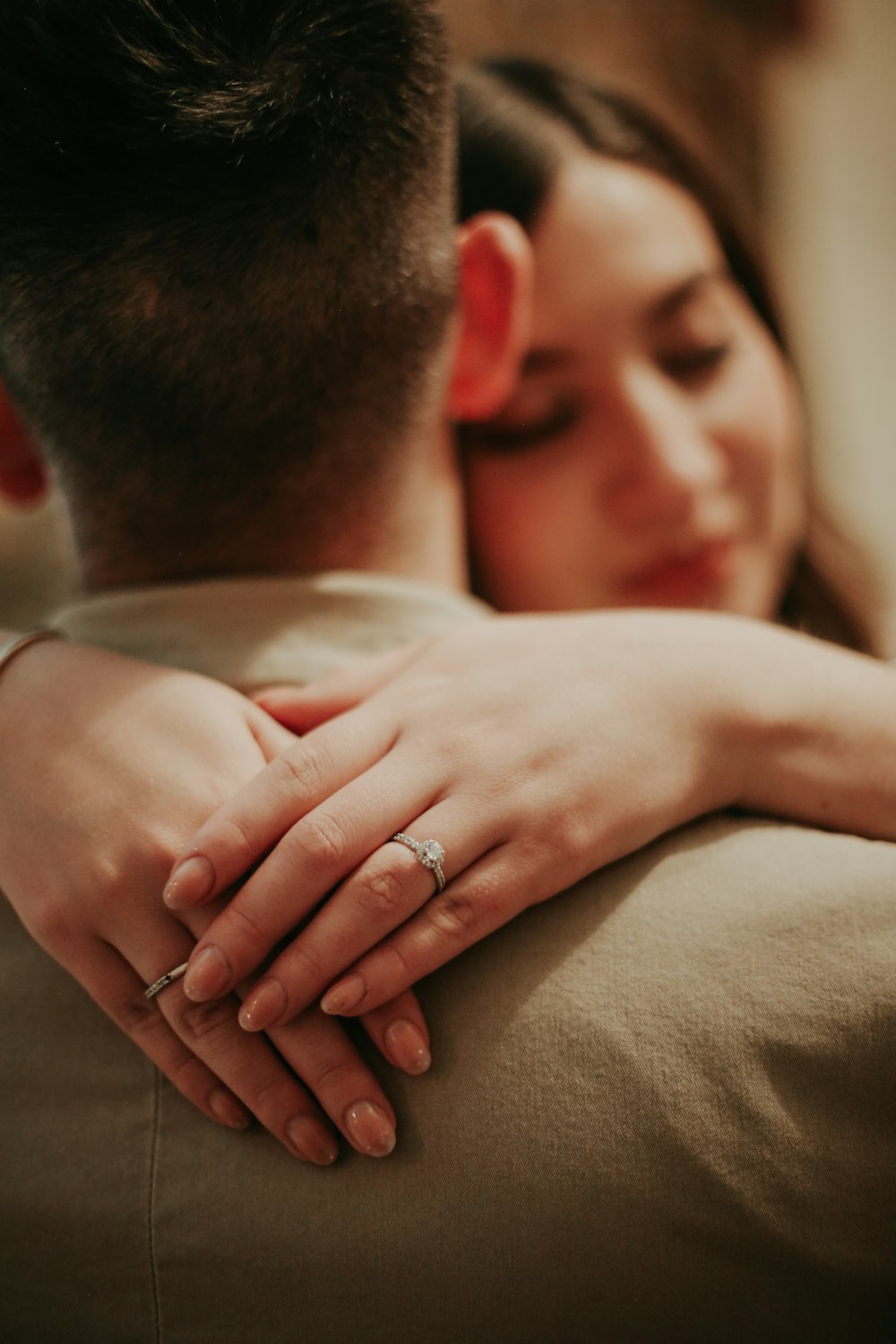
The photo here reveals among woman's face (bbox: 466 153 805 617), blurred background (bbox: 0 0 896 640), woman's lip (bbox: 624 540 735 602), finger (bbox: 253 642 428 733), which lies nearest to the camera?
finger (bbox: 253 642 428 733)

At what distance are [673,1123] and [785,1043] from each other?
84 millimetres

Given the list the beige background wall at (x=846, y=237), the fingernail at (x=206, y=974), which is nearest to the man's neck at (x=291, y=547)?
the fingernail at (x=206, y=974)

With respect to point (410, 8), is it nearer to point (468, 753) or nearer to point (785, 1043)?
point (468, 753)

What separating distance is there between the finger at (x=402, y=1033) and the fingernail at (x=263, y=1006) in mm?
59

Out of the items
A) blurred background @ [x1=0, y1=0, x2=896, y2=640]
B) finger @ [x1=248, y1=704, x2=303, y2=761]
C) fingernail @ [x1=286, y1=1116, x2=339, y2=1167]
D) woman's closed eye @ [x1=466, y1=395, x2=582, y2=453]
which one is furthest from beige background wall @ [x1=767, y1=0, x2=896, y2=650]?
fingernail @ [x1=286, y1=1116, x2=339, y2=1167]

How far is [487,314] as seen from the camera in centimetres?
104

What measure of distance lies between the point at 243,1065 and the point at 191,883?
13cm

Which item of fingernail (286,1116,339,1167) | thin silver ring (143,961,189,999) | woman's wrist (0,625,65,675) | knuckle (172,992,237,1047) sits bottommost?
fingernail (286,1116,339,1167)

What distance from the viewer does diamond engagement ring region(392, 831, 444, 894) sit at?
24.9 inches

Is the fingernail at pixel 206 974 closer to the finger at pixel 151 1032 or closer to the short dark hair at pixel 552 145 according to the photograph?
the finger at pixel 151 1032

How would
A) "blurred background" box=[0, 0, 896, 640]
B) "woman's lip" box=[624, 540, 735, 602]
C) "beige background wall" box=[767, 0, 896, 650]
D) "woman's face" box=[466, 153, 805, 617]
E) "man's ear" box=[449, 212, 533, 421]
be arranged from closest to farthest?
"man's ear" box=[449, 212, 533, 421] → "woman's face" box=[466, 153, 805, 617] → "woman's lip" box=[624, 540, 735, 602] → "blurred background" box=[0, 0, 896, 640] → "beige background wall" box=[767, 0, 896, 650]

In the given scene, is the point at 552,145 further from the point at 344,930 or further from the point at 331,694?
the point at 344,930

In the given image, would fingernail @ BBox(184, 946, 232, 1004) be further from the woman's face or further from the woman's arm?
the woman's face

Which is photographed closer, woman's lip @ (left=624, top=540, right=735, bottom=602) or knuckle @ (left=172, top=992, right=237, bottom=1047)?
knuckle @ (left=172, top=992, right=237, bottom=1047)
